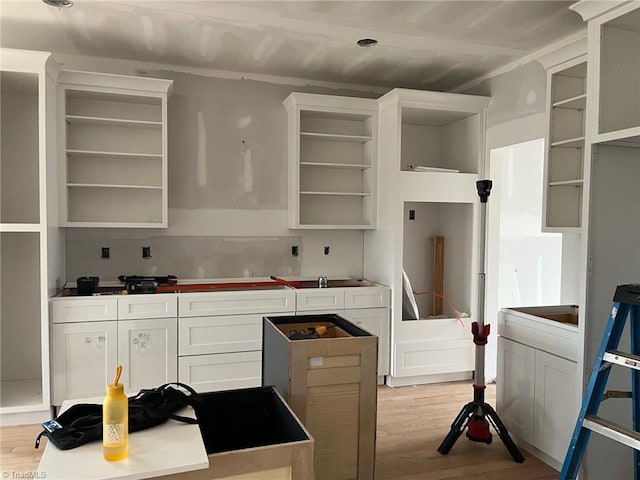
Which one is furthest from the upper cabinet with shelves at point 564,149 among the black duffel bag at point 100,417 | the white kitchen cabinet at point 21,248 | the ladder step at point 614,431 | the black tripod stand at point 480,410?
the white kitchen cabinet at point 21,248

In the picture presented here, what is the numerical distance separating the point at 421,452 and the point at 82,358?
2461mm

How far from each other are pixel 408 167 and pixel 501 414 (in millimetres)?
2461

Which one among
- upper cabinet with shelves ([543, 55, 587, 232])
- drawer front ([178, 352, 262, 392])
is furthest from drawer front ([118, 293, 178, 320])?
upper cabinet with shelves ([543, 55, 587, 232])

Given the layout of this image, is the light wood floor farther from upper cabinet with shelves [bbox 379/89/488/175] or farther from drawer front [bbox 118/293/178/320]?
upper cabinet with shelves [bbox 379/89/488/175]

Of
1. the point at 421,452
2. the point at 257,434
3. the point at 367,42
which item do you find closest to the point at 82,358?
the point at 257,434

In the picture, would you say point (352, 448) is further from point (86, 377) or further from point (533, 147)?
point (533, 147)

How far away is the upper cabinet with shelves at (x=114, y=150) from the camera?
3912 millimetres

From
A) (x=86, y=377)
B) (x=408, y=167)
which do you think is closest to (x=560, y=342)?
(x=408, y=167)

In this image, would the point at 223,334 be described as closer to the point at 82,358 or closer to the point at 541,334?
the point at 82,358

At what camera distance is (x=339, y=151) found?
192 inches

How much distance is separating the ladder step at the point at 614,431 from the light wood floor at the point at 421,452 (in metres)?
0.88

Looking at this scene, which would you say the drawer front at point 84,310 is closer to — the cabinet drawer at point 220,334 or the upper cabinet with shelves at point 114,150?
the cabinet drawer at point 220,334

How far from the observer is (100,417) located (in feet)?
5.82

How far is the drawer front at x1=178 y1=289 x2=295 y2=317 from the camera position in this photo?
3.92 m
